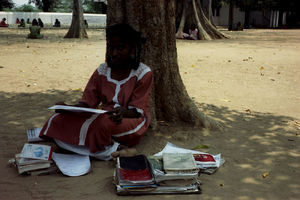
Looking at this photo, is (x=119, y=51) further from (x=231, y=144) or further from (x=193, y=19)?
(x=193, y=19)

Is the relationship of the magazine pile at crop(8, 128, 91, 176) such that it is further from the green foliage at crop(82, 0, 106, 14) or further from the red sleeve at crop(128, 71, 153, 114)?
the green foliage at crop(82, 0, 106, 14)

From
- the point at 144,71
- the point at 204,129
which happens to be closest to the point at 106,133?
the point at 144,71

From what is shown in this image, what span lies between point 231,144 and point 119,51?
1.81 meters

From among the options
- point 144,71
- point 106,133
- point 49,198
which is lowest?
point 49,198

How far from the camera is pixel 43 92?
6543mm

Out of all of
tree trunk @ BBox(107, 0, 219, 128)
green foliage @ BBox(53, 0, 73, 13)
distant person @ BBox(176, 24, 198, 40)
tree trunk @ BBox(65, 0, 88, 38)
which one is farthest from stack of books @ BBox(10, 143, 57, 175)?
green foliage @ BBox(53, 0, 73, 13)

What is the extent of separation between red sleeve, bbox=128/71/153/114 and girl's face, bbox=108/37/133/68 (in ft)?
0.89

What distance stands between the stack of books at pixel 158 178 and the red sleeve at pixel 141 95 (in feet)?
2.36

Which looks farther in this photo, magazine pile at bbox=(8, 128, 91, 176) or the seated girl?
the seated girl

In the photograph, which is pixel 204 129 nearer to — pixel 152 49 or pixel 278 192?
pixel 152 49

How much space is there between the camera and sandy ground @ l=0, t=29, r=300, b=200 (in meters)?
3.02

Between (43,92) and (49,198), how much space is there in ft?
13.4

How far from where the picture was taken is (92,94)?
378 cm

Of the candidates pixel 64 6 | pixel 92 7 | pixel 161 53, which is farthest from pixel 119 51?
pixel 64 6
